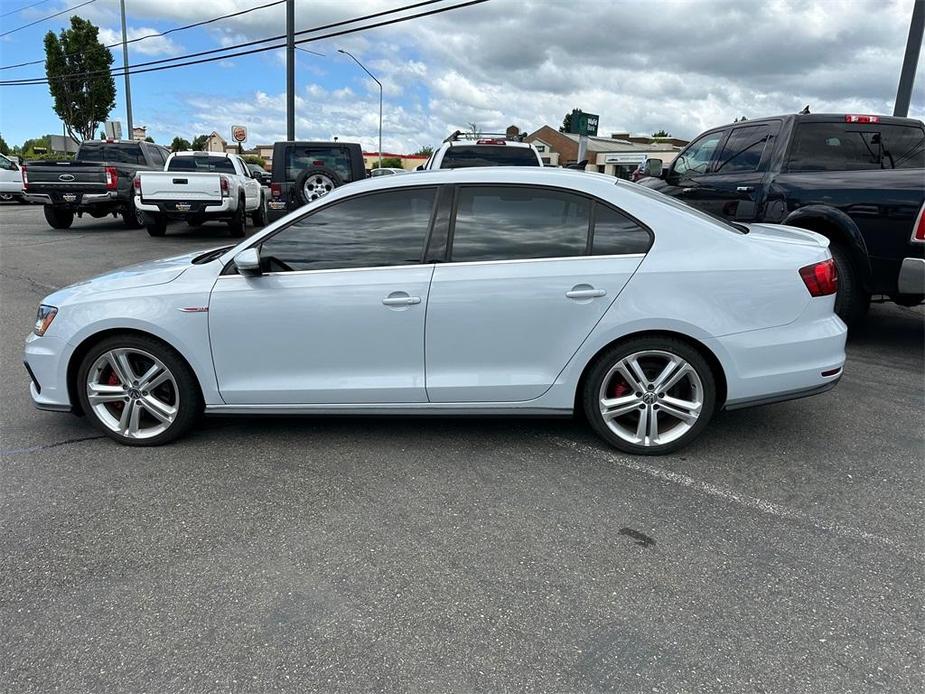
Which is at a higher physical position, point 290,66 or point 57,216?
point 290,66

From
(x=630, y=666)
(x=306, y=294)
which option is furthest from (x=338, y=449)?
(x=630, y=666)

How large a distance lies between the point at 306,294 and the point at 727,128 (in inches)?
235

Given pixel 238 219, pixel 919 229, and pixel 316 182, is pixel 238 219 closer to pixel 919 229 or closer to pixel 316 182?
pixel 316 182

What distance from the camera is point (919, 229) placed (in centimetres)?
525

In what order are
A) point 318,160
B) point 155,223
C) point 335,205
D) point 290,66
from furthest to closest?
point 290,66
point 155,223
point 318,160
point 335,205

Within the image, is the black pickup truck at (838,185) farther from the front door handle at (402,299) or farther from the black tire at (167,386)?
the black tire at (167,386)

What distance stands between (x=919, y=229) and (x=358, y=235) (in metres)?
4.39

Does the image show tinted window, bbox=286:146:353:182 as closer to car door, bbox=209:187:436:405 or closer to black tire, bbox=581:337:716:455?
car door, bbox=209:187:436:405

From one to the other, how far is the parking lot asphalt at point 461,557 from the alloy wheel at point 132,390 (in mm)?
175

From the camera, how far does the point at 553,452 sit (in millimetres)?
3883

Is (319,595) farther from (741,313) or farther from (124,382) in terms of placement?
(741,313)

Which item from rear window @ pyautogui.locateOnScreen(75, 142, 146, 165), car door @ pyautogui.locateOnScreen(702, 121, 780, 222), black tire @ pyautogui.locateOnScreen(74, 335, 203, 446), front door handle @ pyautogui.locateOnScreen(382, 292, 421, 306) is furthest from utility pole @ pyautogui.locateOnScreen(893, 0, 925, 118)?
rear window @ pyautogui.locateOnScreen(75, 142, 146, 165)

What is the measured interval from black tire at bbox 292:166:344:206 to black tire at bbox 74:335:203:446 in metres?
8.95

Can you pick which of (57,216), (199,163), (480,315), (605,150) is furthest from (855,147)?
(605,150)
